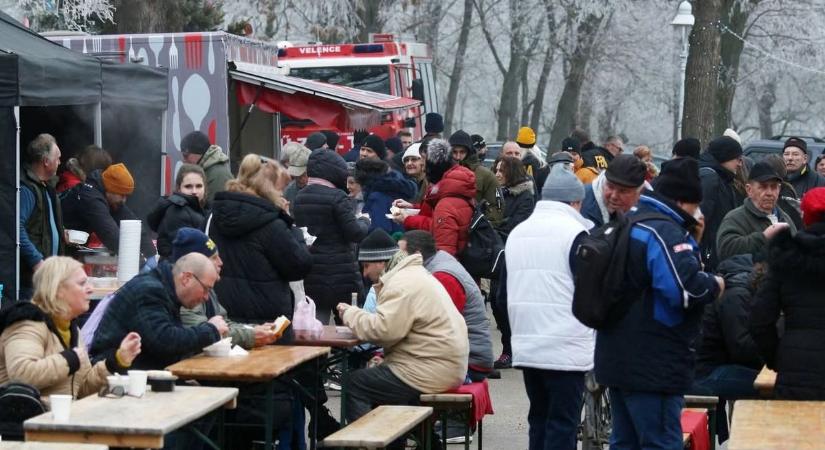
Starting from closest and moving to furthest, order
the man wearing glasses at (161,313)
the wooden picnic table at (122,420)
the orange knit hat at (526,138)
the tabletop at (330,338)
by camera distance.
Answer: the wooden picnic table at (122,420) < the man wearing glasses at (161,313) < the tabletop at (330,338) < the orange knit hat at (526,138)

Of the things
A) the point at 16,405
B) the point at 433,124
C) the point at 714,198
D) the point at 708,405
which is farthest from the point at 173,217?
the point at 433,124

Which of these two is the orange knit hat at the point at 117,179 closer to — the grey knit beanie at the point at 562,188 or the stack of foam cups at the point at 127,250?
the stack of foam cups at the point at 127,250

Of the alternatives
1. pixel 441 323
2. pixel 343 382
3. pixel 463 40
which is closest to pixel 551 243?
pixel 441 323

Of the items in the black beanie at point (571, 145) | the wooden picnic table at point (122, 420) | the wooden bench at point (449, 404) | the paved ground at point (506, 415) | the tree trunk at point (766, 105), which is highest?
the black beanie at point (571, 145)

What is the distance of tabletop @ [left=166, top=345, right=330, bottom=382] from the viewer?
23.1 feet

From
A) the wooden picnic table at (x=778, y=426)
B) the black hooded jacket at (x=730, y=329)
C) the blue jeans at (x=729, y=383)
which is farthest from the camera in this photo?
the blue jeans at (x=729, y=383)

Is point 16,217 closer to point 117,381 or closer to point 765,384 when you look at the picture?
point 117,381

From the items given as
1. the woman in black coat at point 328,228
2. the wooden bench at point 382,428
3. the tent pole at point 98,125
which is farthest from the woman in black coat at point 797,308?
the tent pole at point 98,125

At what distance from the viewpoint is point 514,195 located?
39.7 feet

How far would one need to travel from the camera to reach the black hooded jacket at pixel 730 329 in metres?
7.86

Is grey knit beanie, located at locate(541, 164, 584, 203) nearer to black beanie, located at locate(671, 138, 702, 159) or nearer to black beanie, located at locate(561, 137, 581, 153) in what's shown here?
black beanie, located at locate(671, 138, 702, 159)

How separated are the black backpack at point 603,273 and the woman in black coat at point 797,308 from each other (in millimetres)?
598

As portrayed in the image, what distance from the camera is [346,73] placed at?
21359mm

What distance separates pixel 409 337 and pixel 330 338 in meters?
0.64
